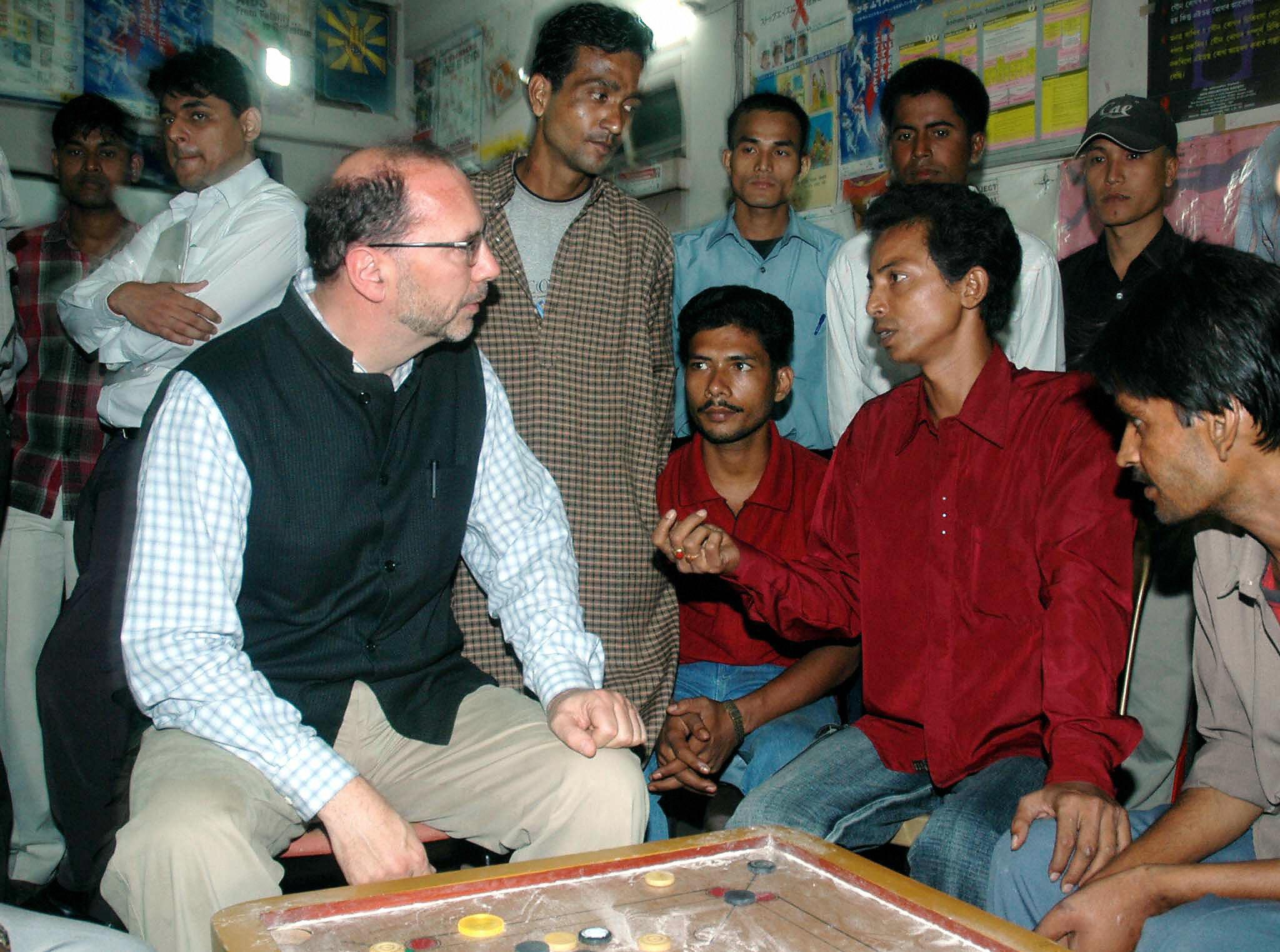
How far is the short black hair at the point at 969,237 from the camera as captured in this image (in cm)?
250

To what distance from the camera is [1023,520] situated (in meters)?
2.30

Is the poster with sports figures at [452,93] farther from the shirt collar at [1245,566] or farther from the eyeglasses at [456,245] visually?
the shirt collar at [1245,566]

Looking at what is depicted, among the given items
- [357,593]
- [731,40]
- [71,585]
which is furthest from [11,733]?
[731,40]

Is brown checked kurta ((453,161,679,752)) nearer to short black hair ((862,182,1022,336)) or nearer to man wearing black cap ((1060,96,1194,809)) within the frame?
short black hair ((862,182,1022,336))

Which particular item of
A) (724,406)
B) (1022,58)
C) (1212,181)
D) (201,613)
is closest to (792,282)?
(724,406)

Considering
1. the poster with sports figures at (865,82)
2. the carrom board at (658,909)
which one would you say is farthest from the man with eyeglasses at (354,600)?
the poster with sports figures at (865,82)

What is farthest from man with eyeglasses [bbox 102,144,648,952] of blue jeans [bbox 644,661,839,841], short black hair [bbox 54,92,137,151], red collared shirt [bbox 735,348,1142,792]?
short black hair [bbox 54,92,137,151]

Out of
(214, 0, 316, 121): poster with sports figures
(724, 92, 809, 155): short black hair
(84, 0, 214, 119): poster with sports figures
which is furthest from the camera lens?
(214, 0, 316, 121): poster with sports figures

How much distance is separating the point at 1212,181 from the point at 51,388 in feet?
11.1

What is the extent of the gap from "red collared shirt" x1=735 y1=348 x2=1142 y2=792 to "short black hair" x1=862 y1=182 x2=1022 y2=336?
145mm

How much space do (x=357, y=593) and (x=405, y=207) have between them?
2.21 ft

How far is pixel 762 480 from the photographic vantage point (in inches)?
122

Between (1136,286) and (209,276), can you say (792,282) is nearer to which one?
(1136,286)

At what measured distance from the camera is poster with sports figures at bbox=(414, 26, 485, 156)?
576cm
